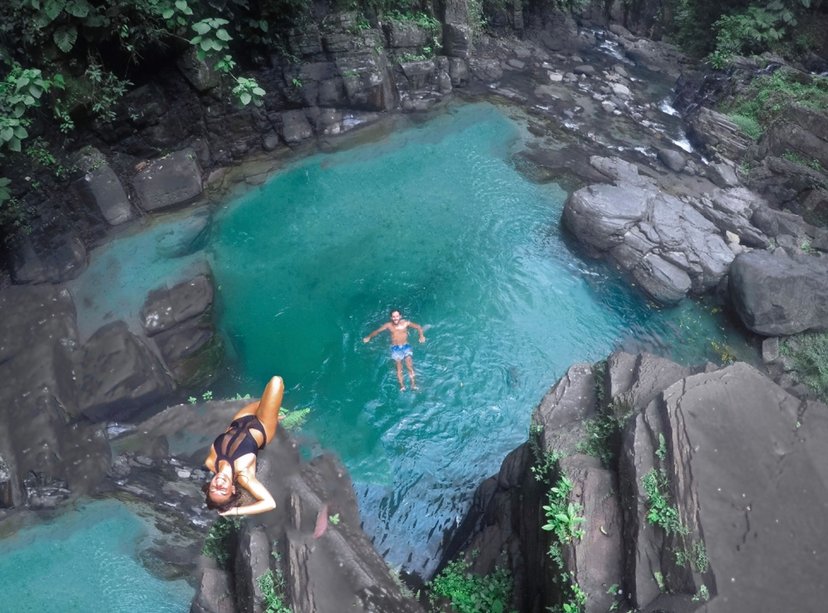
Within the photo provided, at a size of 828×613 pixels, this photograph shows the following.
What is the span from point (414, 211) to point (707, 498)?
9.53 m

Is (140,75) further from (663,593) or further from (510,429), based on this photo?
(663,593)

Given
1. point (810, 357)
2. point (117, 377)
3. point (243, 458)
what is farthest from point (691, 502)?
point (117, 377)

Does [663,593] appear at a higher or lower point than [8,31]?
lower

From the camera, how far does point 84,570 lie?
709 cm

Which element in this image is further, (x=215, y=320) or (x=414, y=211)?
(x=414, y=211)

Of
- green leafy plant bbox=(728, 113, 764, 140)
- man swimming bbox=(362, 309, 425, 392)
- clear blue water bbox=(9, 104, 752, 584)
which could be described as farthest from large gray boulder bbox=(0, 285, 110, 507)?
green leafy plant bbox=(728, 113, 764, 140)

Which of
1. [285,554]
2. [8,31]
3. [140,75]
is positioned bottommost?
[285,554]

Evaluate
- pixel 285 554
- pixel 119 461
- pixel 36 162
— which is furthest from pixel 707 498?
pixel 36 162

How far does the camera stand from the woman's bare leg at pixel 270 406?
6.75 meters

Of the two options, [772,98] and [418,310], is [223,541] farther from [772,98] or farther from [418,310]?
[772,98]

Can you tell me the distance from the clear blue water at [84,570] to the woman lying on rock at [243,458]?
2.30 m

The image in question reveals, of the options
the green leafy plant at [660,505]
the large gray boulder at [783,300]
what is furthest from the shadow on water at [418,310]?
the green leafy plant at [660,505]

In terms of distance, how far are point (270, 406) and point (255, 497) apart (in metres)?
1.27

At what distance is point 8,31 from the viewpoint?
9031 mm
